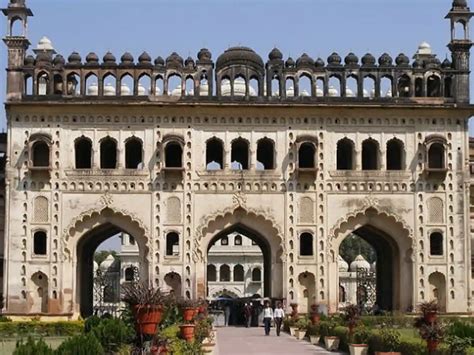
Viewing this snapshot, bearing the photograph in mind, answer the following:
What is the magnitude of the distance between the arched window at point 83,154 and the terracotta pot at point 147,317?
18900mm

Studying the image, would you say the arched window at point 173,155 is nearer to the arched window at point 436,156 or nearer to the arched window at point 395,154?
the arched window at point 395,154

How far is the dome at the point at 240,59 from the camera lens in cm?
3387

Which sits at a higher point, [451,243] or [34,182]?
[34,182]

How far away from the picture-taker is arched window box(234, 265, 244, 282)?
190 ft

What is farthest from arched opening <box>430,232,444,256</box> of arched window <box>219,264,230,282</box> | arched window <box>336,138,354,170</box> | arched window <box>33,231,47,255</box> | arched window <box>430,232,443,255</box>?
arched window <box>219,264,230,282</box>

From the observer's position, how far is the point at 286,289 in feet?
109

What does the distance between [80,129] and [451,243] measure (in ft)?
41.8

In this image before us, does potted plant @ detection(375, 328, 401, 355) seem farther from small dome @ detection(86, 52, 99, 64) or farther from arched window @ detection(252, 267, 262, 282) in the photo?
arched window @ detection(252, 267, 262, 282)

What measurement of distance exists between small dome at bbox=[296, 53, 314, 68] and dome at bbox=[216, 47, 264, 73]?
4.06 feet

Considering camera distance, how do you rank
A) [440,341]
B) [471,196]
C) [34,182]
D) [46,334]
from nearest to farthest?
[440,341]
[46,334]
[34,182]
[471,196]

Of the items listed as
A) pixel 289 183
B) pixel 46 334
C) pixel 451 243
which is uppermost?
pixel 289 183

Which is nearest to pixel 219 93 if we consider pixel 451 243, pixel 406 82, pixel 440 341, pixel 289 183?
pixel 289 183

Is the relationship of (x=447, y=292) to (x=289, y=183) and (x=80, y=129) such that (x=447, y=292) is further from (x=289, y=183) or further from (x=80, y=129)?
(x=80, y=129)

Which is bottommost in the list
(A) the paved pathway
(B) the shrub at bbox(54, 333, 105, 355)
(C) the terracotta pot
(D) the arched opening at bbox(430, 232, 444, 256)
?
(A) the paved pathway
